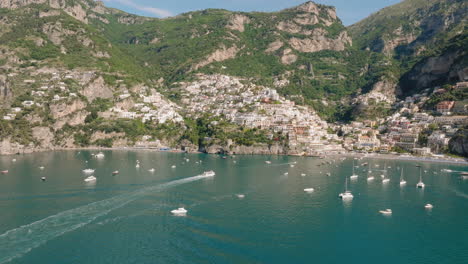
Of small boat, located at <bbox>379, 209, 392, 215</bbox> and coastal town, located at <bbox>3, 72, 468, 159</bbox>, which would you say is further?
coastal town, located at <bbox>3, 72, 468, 159</bbox>

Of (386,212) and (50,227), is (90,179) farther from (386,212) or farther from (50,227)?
(386,212)

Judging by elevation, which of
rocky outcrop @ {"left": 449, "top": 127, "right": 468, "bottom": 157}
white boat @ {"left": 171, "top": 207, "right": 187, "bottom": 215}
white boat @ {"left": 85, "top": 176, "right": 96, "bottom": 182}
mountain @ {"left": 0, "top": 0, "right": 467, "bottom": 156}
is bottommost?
white boat @ {"left": 171, "top": 207, "right": 187, "bottom": 215}

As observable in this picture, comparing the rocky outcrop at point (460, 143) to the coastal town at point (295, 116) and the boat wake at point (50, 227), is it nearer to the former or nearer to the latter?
the coastal town at point (295, 116)

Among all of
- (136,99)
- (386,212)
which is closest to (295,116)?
(136,99)

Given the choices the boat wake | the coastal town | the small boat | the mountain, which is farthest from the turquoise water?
the mountain

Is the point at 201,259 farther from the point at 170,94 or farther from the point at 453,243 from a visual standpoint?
the point at 170,94

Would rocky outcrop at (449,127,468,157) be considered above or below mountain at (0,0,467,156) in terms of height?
below

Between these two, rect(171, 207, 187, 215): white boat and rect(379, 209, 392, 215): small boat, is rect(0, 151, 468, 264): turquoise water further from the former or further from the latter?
rect(379, 209, 392, 215): small boat
